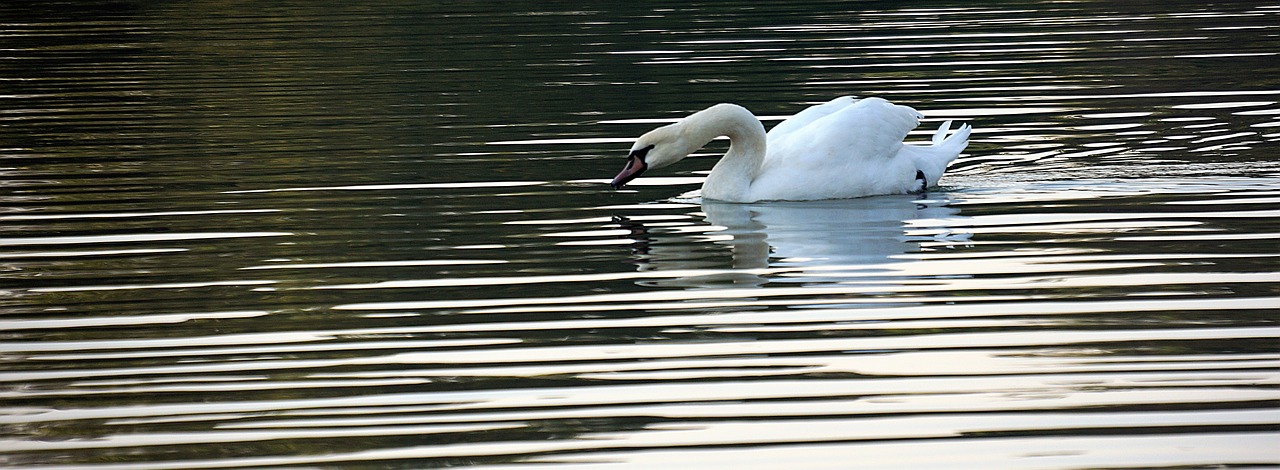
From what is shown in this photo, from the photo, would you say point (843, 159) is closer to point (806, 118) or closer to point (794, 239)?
point (806, 118)

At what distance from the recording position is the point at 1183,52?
19891mm

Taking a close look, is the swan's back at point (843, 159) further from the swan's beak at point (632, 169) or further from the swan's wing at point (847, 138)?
the swan's beak at point (632, 169)

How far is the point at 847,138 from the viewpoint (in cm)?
1170

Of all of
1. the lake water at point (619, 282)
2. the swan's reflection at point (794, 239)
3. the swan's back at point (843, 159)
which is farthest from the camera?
the swan's back at point (843, 159)

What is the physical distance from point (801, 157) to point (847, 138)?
323 mm

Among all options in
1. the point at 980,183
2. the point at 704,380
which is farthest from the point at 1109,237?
the point at 704,380

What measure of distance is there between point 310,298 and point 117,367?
4.42ft

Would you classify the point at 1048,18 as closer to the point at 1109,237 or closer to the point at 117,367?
the point at 1109,237

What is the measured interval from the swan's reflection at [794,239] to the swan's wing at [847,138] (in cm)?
28

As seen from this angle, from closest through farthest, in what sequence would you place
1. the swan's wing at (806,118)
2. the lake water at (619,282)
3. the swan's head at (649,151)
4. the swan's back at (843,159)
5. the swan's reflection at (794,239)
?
the lake water at (619,282) → the swan's reflection at (794,239) → the swan's back at (843,159) → the swan's head at (649,151) → the swan's wing at (806,118)

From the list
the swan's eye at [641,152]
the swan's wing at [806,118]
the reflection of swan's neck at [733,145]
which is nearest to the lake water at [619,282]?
the reflection of swan's neck at [733,145]

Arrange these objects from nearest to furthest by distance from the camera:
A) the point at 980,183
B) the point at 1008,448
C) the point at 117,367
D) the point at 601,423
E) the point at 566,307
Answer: the point at 1008,448
the point at 601,423
the point at 117,367
the point at 566,307
the point at 980,183

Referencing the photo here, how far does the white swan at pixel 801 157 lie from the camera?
11.6 meters

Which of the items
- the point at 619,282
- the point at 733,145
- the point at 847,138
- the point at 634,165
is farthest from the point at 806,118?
the point at 619,282
